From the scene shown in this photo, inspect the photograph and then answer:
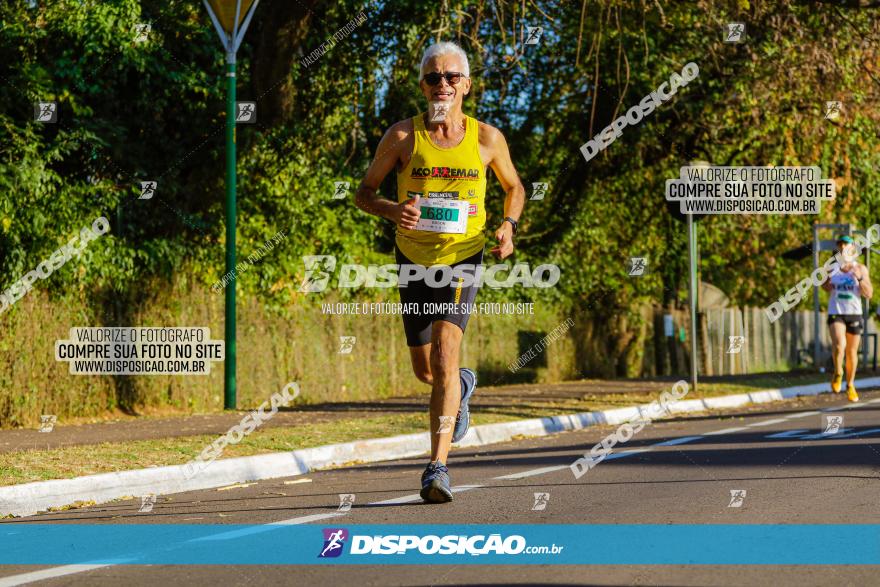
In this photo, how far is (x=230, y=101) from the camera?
15727 mm

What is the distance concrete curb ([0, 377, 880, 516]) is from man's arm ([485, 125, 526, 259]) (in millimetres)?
3523

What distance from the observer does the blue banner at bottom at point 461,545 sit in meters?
5.77

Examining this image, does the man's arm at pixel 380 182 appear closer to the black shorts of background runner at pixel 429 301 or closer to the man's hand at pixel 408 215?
the man's hand at pixel 408 215

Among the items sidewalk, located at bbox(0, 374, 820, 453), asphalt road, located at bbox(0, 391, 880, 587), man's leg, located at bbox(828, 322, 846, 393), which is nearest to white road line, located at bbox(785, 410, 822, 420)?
man's leg, located at bbox(828, 322, 846, 393)

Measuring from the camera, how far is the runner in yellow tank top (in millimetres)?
7430

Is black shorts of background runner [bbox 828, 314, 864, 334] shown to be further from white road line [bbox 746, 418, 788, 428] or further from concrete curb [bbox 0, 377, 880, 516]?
concrete curb [bbox 0, 377, 880, 516]

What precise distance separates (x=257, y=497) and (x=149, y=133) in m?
9.87

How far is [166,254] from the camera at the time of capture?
16406 mm

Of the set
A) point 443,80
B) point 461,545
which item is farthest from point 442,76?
point 461,545

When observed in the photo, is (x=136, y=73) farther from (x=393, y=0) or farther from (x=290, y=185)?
(x=393, y=0)

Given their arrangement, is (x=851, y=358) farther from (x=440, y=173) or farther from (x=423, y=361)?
(x=440, y=173)

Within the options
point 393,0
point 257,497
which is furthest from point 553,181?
point 257,497

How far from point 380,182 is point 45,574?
2.94 meters

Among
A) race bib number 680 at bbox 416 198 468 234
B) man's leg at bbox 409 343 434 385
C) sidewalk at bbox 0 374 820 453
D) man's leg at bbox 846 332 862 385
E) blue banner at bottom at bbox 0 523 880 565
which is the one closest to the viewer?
blue banner at bottom at bbox 0 523 880 565
